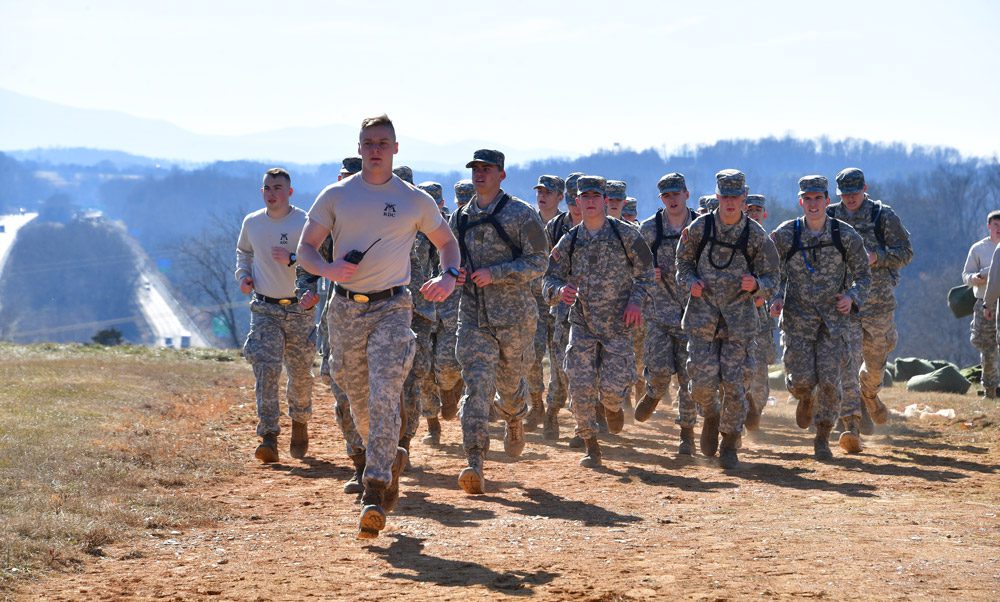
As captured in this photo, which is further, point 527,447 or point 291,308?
point 527,447

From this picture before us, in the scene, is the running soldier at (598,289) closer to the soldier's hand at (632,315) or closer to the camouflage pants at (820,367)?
the soldier's hand at (632,315)

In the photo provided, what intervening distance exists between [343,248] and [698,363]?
188 inches

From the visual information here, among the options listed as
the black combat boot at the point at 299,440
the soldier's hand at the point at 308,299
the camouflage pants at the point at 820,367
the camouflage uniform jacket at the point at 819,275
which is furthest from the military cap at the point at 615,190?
the soldier's hand at the point at 308,299

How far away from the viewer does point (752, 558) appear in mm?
7609

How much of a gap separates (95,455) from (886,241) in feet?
27.8

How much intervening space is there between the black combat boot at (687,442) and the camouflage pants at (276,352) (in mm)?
3944

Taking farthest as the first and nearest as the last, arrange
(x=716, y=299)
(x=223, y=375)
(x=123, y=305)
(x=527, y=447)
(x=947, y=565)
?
(x=123, y=305) → (x=223, y=375) → (x=527, y=447) → (x=716, y=299) → (x=947, y=565)

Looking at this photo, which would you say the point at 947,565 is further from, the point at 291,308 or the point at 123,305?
the point at 123,305

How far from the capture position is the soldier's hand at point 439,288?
26.3 feet

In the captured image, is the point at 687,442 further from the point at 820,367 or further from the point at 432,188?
the point at 432,188

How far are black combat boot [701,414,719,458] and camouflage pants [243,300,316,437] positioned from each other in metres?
3.95

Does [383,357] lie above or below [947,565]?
above

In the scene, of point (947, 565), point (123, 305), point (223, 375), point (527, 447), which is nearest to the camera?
point (947, 565)

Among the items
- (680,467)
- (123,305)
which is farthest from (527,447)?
(123,305)
